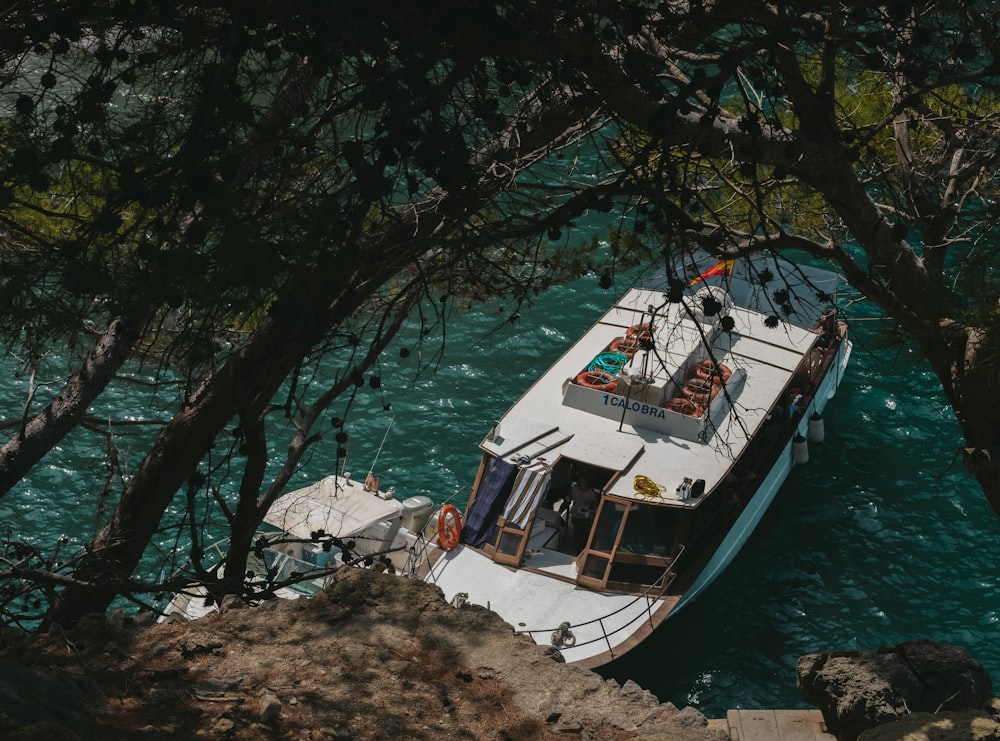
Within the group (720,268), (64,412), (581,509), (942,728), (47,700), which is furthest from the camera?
(720,268)

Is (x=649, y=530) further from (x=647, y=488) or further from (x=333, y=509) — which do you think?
(x=333, y=509)

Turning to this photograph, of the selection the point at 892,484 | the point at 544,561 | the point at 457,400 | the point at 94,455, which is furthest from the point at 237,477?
the point at 892,484

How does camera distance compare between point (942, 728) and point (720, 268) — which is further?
point (720, 268)

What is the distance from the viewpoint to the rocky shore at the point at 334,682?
5562 millimetres

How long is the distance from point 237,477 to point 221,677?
13.1m

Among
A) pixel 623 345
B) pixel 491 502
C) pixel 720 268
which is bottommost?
pixel 491 502

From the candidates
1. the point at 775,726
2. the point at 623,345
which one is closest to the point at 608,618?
the point at 775,726

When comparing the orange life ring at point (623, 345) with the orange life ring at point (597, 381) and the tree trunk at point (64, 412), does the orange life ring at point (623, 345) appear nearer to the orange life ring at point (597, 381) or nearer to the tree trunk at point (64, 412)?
the orange life ring at point (597, 381)

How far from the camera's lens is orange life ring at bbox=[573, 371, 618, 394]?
57.6 ft

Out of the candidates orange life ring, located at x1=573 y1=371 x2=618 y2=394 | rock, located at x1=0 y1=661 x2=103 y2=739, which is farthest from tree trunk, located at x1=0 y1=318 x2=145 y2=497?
orange life ring, located at x1=573 y1=371 x2=618 y2=394

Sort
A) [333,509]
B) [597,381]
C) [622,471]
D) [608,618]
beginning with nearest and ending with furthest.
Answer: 1. [608,618]
2. [622,471]
3. [333,509]
4. [597,381]

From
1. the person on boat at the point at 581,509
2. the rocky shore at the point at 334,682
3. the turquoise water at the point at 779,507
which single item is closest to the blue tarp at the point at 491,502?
the person on boat at the point at 581,509

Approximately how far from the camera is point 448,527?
16.3 meters

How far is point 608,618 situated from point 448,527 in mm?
2773
